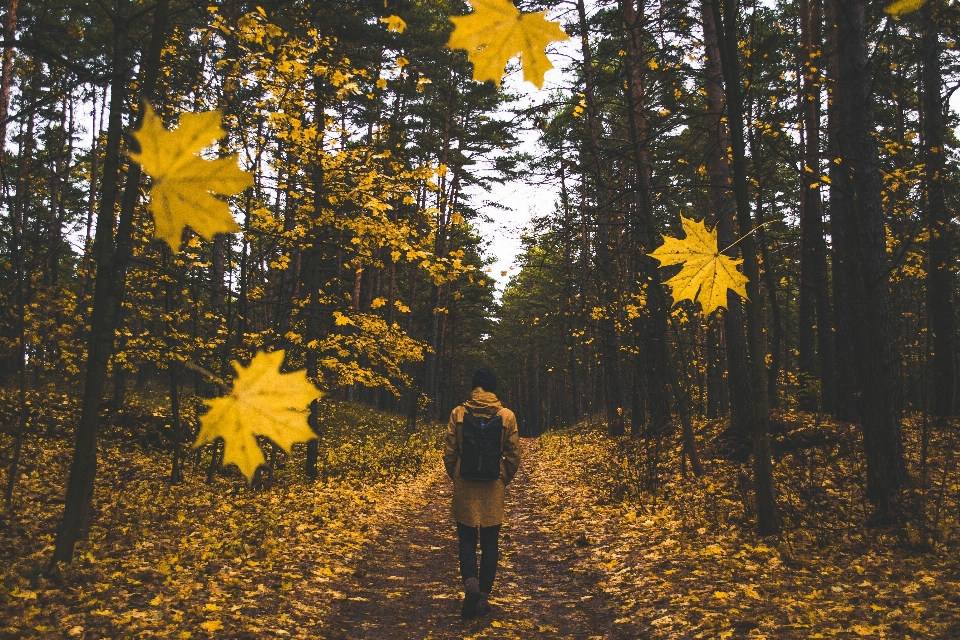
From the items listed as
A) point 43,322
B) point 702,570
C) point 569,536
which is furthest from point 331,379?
point 702,570

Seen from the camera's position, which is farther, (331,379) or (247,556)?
(331,379)

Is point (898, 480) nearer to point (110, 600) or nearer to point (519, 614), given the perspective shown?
point (519, 614)

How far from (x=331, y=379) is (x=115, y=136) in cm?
615

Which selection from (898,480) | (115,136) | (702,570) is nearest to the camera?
(115,136)

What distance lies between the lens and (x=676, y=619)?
379 centimetres

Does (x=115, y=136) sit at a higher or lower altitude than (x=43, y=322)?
higher

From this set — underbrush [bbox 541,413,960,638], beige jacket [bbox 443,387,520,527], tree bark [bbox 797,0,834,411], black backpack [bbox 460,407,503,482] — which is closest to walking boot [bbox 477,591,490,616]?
beige jacket [bbox 443,387,520,527]
